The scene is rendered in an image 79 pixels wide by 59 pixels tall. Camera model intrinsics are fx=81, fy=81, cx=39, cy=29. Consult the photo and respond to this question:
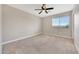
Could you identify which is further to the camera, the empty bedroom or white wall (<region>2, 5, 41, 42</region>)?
white wall (<region>2, 5, 41, 42</region>)

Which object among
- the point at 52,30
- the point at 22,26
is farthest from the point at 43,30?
the point at 22,26

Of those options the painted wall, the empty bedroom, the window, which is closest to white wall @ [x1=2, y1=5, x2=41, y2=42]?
the empty bedroom

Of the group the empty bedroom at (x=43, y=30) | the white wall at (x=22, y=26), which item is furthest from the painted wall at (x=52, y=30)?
the white wall at (x=22, y=26)

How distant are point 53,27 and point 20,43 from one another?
73cm

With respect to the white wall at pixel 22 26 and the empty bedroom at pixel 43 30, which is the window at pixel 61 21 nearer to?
the empty bedroom at pixel 43 30

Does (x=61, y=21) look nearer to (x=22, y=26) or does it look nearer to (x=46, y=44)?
(x=46, y=44)

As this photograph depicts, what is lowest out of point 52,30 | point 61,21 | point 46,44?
point 46,44

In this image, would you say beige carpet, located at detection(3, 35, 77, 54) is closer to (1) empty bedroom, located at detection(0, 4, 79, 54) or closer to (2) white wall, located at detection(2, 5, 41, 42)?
(1) empty bedroom, located at detection(0, 4, 79, 54)

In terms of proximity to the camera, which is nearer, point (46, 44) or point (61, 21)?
point (61, 21)

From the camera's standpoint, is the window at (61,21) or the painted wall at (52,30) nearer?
the window at (61,21)

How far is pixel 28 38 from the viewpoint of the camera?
1628mm

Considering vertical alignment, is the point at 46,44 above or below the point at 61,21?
below

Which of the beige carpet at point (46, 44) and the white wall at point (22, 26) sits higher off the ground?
the white wall at point (22, 26)
